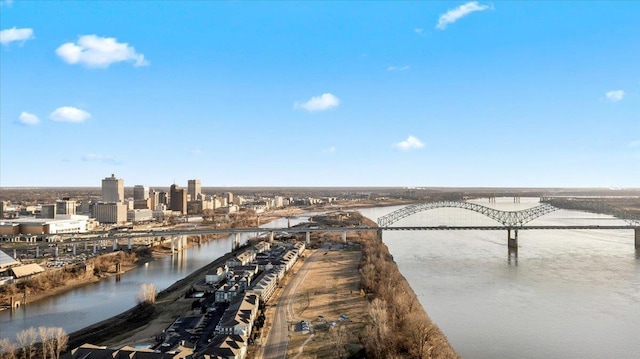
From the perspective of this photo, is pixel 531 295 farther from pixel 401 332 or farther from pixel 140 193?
pixel 140 193

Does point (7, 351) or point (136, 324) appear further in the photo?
point (136, 324)

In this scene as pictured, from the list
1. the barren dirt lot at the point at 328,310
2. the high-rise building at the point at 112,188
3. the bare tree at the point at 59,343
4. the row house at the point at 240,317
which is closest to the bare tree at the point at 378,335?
the barren dirt lot at the point at 328,310

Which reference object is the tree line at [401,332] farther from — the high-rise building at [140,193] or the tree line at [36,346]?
the high-rise building at [140,193]

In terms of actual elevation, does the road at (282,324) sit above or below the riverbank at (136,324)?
above

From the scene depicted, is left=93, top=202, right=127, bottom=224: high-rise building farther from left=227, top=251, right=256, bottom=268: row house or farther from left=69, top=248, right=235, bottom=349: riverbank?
left=69, top=248, right=235, bottom=349: riverbank

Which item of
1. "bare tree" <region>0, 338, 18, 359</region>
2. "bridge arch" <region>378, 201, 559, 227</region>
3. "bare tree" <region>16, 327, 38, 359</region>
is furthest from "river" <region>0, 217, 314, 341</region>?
"bridge arch" <region>378, 201, 559, 227</region>

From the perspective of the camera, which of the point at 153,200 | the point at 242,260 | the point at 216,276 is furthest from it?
the point at 153,200

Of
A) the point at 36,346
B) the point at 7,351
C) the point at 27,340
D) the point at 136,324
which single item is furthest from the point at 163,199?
the point at 7,351
